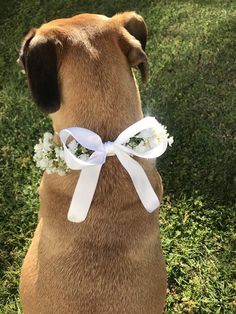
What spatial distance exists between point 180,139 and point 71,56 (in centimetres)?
233

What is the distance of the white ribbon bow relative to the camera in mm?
2945

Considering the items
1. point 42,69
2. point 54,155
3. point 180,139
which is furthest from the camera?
point 180,139

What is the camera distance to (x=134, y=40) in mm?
3105

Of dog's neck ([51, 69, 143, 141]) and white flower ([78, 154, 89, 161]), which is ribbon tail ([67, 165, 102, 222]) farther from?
dog's neck ([51, 69, 143, 141])

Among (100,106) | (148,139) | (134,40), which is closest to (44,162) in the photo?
(100,106)

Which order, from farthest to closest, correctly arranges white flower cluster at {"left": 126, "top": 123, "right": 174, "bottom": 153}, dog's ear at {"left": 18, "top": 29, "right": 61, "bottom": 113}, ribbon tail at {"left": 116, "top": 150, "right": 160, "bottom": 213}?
white flower cluster at {"left": 126, "top": 123, "right": 174, "bottom": 153} < ribbon tail at {"left": 116, "top": 150, "right": 160, "bottom": 213} < dog's ear at {"left": 18, "top": 29, "right": 61, "bottom": 113}

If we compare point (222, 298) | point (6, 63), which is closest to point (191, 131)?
point (222, 298)

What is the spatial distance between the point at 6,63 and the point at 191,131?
7.30 ft

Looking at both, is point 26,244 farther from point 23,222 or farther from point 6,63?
point 6,63

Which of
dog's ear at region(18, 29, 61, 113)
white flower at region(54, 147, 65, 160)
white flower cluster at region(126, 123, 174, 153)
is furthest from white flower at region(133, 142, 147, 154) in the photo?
dog's ear at region(18, 29, 61, 113)

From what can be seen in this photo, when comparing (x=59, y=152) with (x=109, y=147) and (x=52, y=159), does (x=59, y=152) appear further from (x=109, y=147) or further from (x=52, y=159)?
(x=109, y=147)

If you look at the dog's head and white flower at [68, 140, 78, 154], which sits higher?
the dog's head

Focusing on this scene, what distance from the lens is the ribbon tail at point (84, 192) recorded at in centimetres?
298

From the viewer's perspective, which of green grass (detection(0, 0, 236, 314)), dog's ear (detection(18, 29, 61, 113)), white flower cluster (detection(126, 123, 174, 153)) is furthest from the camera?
green grass (detection(0, 0, 236, 314))
